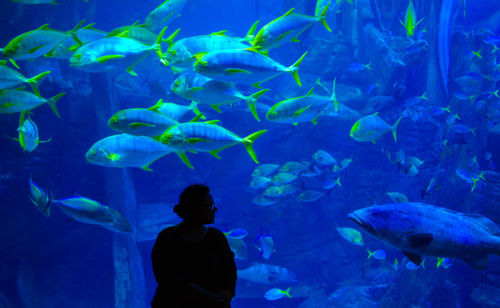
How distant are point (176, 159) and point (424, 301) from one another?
307 inches

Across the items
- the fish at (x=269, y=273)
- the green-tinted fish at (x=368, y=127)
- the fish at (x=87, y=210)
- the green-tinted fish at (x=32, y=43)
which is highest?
the green-tinted fish at (x=32, y=43)

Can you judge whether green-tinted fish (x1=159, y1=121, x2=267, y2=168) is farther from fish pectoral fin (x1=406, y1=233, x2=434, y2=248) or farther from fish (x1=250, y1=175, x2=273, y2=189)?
fish (x1=250, y1=175, x2=273, y2=189)

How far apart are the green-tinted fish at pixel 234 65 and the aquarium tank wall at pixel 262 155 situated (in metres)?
0.01

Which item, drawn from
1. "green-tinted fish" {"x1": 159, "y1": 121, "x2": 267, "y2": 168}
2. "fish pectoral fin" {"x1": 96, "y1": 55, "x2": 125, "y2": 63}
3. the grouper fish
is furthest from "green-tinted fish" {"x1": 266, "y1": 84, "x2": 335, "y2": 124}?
the grouper fish

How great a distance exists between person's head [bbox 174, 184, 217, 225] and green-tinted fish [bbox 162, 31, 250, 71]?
2762mm

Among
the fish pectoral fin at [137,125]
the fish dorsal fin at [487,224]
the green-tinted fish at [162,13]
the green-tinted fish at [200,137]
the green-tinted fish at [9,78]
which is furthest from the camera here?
the green-tinted fish at [162,13]

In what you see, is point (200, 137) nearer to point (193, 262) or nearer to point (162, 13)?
point (193, 262)

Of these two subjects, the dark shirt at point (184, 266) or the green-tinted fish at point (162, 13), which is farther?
the green-tinted fish at point (162, 13)

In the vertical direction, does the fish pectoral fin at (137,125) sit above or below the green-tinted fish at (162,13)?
below

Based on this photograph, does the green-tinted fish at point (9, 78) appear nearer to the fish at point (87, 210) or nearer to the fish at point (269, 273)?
the fish at point (87, 210)

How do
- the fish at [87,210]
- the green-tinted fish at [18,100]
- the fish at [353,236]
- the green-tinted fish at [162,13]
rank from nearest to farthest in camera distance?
the green-tinted fish at [18,100] → the fish at [87,210] → the green-tinted fish at [162,13] → the fish at [353,236]

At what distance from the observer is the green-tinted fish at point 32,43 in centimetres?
318

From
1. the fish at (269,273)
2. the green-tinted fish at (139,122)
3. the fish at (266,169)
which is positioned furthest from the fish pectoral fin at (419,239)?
the fish at (266,169)

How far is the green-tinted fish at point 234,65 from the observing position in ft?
9.70
